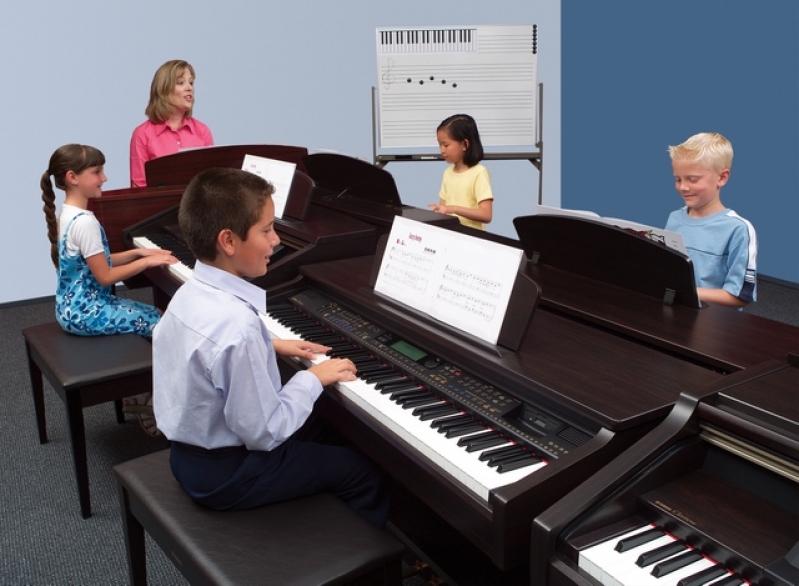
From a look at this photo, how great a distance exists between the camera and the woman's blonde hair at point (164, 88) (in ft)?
13.7

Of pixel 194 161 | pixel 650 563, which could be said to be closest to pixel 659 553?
pixel 650 563

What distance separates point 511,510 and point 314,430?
1092 millimetres

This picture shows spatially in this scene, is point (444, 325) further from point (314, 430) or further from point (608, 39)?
point (608, 39)

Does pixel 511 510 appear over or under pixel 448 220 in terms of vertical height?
under

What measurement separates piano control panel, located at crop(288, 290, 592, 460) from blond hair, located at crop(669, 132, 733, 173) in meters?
1.37

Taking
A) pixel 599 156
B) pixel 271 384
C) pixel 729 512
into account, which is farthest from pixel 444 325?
pixel 599 156

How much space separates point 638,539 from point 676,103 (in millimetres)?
5194

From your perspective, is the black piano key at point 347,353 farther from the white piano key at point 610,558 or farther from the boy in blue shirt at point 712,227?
the boy in blue shirt at point 712,227

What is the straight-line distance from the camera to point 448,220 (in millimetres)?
2773

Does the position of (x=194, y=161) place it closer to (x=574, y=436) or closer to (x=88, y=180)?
(x=88, y=180)

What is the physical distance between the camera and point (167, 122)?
4.35 meters

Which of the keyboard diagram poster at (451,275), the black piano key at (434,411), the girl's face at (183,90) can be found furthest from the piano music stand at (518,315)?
the girl's face at (183,90)

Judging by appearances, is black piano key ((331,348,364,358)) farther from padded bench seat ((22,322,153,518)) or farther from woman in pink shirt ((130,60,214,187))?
woman in pink shirt ((130,60,214,187))

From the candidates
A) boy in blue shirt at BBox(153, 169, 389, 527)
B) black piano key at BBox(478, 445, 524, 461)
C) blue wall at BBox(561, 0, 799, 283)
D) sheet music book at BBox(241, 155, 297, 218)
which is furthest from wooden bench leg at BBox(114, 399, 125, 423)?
blue wall at BBox(561, 0, 799, 283)
